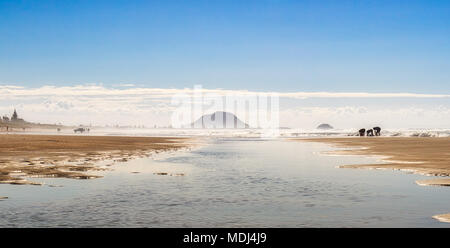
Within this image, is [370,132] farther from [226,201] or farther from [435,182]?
[226,201]

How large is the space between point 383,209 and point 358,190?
4.88 metres

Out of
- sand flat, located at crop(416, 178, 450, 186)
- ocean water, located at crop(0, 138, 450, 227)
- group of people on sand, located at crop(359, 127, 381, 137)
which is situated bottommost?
ocean water, located at crop(0, 138, 450, 227)

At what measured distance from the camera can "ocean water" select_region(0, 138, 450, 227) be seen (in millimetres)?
14930

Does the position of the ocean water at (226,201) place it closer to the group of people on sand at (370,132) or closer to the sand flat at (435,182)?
the sand flat at (435,182)

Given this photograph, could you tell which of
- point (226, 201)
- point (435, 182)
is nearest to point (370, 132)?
point (435, 182)

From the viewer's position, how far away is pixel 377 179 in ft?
86.1

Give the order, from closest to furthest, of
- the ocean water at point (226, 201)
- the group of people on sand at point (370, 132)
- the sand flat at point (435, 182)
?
the ocean water at point (226, 201), the sand flat at point (435, 182), the group of people on sand at point (370, 132)

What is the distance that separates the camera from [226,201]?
733 inches

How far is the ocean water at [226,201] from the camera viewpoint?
14930mm

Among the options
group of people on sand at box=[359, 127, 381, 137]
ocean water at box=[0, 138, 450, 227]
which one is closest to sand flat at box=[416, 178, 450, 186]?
ocean water at box=[0, 138, 450, 227]

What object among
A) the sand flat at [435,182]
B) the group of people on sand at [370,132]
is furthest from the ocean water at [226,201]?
the group of people on sand at [370,132]

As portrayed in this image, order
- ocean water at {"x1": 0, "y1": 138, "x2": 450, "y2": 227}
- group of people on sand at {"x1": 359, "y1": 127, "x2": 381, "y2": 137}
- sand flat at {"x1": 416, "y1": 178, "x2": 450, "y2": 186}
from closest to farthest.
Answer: ocean water at {"x1": 0, "y1": 138, "x2": 450, "y2": 227}, sand flat at {"x1": 416, "y1": 178, "x2": 450, "y2": 186}, group of people on sand at {"x1": 359, "y1": 127, "x2": 381, "y2": 137}

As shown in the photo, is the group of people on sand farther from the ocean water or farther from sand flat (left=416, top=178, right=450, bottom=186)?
sand flat (left=416, top=178, right=450, bottom=186)
